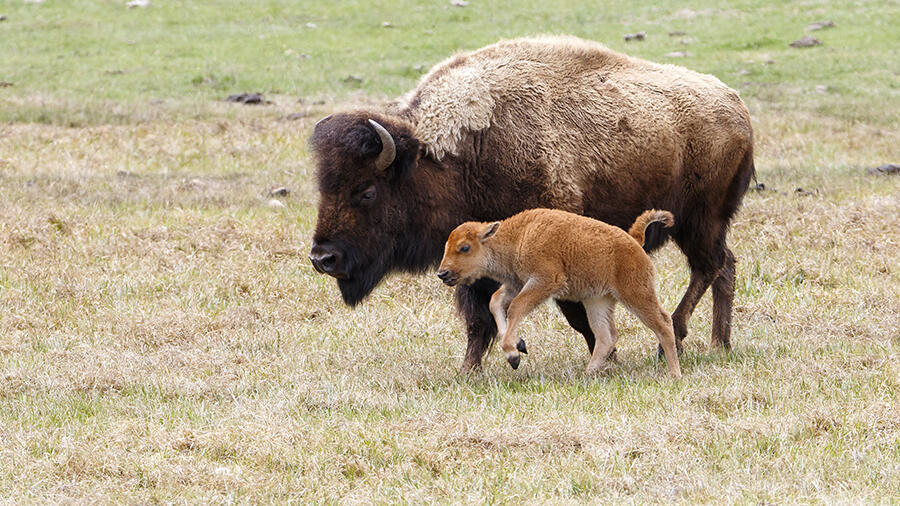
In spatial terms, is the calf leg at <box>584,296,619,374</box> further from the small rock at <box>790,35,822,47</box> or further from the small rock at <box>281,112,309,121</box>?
the small rock at <box>790,35,822,47</box>

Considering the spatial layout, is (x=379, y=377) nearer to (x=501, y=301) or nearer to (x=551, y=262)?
(x=501, y=301)

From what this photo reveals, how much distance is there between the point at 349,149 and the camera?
735 centimetres

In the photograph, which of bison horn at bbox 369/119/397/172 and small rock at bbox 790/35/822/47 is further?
small rock at bbox 790/35/822/47

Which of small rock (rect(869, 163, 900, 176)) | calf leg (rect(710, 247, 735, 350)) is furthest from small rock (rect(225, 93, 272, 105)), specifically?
calf leg (rect(710, 247, 735, 350))

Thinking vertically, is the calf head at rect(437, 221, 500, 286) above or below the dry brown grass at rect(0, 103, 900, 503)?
above

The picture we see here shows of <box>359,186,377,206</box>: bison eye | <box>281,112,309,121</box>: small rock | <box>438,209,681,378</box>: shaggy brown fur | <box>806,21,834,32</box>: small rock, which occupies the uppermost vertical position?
<box>359,186,377,206</box>: bison eye

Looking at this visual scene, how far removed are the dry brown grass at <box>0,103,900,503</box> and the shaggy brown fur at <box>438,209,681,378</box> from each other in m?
0.48

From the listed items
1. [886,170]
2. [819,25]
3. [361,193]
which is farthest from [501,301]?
[819,25]

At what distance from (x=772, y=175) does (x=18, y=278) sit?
9.35 meters

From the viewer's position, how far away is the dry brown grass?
5.25m

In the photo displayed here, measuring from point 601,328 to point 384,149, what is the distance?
176cm

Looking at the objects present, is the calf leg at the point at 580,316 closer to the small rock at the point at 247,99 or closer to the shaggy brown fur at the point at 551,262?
the shaggy brown fur at the point at 551,262

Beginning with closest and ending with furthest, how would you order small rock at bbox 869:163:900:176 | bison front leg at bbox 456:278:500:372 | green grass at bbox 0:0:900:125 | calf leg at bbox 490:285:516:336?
calf leg at bbox 490:285:516:336
bison front leg at bbox 456:278:500:372
small rock at bbox 869:163:900:176
green grass at bbox 0:0:900:125

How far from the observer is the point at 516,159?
25.3ft
